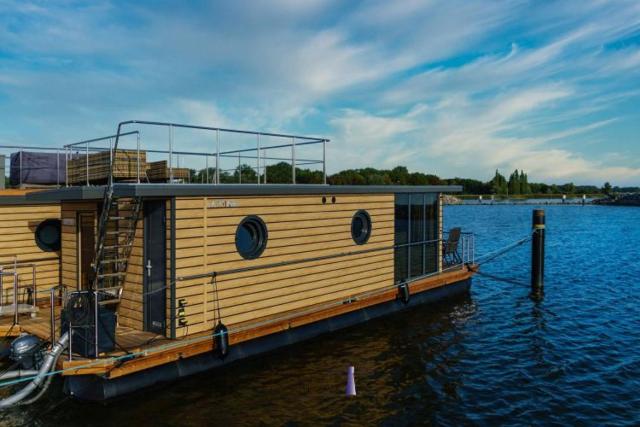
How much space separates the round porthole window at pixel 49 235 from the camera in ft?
41.6

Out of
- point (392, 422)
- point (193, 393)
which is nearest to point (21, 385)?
point (193, 393)

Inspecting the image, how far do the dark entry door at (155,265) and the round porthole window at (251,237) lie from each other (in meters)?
1.65

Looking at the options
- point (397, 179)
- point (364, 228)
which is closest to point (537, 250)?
point (364, 228)

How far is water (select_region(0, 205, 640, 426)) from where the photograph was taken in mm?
8922

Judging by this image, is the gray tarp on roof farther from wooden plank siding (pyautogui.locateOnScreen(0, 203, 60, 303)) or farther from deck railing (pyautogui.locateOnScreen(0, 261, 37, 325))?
deck railing (pyautogui.locateOnScreen(0, 261, 37, 325))

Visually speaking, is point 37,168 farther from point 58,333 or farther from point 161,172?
point 58,333

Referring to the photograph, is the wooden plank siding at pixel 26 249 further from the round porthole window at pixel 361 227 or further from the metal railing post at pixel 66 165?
the round porthole window at pixel 361 227

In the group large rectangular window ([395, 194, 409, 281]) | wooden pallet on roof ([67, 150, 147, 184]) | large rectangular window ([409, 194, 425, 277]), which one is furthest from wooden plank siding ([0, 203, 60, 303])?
large rectangular window ([409, 194, 425, 277])

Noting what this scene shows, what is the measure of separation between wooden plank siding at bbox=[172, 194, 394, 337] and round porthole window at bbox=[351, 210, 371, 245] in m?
0.15

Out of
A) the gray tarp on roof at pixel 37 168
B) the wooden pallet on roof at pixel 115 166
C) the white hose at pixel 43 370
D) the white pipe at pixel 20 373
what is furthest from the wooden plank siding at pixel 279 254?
the gray tarp on roof at pixel 37 168

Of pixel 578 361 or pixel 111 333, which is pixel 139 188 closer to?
pixel 111 333

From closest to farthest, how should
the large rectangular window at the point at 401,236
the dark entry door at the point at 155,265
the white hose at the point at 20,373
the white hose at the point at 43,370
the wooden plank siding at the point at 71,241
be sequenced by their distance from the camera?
the white hose at the point at 43,370, the white hose at the point at 20,373, the dark entry door at the point at 155,265, the wooden plank siding at the point at 71,241, the large rectangular window at the point at 401,236

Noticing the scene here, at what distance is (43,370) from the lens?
8.41 m

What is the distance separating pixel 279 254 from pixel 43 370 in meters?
5.02
